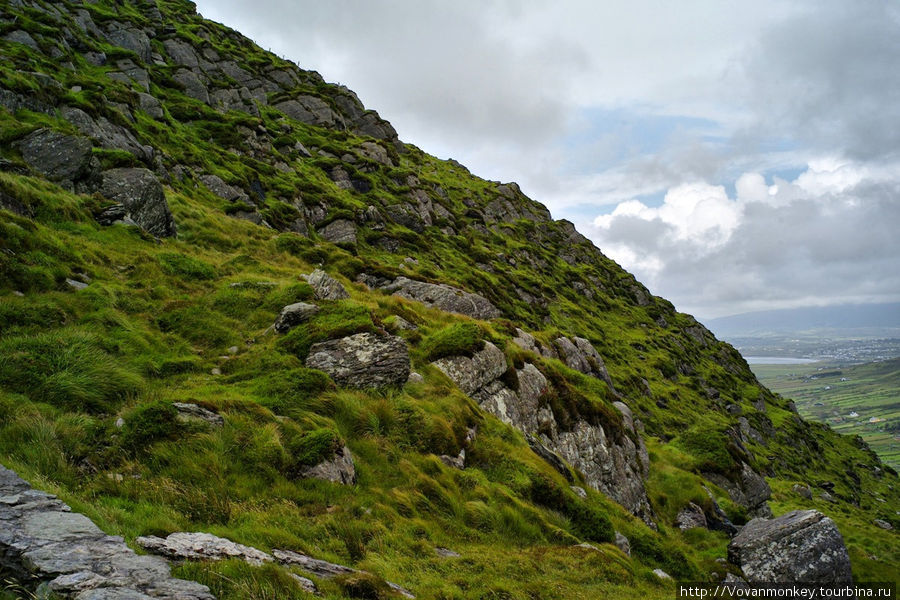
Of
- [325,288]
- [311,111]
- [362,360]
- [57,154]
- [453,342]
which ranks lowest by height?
[362,360]

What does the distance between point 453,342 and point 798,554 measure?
48.8ft

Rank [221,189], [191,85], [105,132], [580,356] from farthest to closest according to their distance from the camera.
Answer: [191,85] → [221,189] → [580,356] → [105,132]

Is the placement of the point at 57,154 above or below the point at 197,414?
above

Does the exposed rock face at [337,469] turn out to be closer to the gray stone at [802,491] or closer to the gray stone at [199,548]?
the gray stone at [199,548]

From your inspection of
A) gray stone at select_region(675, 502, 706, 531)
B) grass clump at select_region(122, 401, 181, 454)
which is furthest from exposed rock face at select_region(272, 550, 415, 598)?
gray stone at select_region(675, 502, 706, 531)

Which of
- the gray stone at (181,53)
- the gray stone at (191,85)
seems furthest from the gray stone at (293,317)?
the gray stone at (181,53)

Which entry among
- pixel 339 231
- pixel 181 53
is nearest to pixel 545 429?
pixel 339 231

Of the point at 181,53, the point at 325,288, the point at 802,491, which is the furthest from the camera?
the point at 181,53

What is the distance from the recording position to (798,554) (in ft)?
48.5

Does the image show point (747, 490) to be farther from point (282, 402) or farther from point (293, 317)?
point (282, 402)

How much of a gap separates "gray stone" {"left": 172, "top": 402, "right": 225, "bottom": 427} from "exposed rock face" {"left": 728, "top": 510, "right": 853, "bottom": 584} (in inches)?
735

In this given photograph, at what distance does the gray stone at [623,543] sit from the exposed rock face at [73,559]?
43.5 ft

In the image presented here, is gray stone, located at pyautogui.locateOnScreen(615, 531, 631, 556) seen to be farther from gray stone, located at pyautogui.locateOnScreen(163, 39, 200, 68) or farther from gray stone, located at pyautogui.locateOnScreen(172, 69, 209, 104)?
gray stone, located at pyautogui.locateOnScreen(163, 39, 200, 68)

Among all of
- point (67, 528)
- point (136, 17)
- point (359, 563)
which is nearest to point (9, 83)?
point (67, 528)
